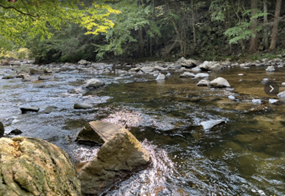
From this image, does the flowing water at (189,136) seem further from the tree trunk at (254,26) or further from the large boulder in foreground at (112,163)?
the tree trunk at (254,26)

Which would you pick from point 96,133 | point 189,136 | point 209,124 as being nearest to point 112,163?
point 96,133

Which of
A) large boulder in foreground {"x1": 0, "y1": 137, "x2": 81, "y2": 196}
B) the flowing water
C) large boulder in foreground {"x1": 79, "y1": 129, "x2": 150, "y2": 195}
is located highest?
large boulder in foreground {"x1": 0, "y1": 137, "x2": 81, "y2": 196}

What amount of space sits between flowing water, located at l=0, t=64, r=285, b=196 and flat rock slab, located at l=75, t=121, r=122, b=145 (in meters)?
0.13

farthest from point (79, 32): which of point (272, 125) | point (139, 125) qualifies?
point (272, 125)

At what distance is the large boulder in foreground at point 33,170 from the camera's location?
98 cm

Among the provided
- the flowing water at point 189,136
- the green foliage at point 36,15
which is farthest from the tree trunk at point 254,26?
the green foliage at point 36,15

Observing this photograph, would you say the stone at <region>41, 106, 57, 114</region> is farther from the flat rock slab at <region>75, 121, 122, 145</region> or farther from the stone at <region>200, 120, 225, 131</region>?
the stone at <region>200, 120, 225, 131</region>

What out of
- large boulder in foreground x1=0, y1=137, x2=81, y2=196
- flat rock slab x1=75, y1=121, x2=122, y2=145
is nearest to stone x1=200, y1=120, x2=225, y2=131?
flat rock slab x1=75, y1=121, x2=122, y2=145

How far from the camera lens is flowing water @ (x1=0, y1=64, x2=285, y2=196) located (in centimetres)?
187

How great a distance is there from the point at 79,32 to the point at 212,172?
21.8 metres

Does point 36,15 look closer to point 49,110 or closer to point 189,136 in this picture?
point 49,110

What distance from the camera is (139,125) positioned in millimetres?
3477

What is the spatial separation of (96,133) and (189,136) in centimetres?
150

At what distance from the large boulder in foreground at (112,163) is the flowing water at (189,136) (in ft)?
0.37
